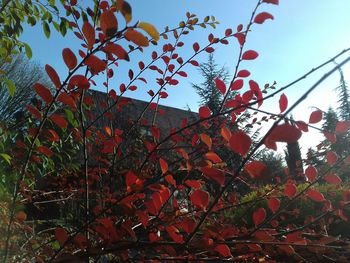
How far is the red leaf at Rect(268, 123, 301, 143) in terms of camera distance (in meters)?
0.81

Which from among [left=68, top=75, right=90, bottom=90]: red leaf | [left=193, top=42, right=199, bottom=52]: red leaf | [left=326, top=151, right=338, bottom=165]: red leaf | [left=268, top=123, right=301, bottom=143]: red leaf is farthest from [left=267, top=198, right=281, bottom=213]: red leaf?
[left=193, top=42, right=199, bottom=52]: red leaf

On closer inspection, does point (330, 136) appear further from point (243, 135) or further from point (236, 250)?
point (243, 135)

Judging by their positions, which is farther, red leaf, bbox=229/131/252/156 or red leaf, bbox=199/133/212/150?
red leaf, bbox=199/133/212/150

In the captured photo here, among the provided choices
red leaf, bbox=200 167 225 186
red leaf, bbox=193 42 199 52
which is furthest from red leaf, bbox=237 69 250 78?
red leaf, bbox=200 167 225 186

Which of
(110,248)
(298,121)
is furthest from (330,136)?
(110,248)

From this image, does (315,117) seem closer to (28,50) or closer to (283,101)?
(283,101)

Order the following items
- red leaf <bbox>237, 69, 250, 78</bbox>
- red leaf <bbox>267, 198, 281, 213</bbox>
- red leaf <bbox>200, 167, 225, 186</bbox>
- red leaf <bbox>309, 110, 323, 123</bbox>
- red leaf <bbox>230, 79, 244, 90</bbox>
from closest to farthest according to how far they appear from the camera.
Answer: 1. red leaf <bbox>200, 167, 225, 186</bbox>
2. red leaf <bbox>309, 110, 323, 123</bbox>
3. red leaf <bbox>267, 198, 281, 213</bbox>
4. red leaf <bbox>230, 79, 244, 90</bbox>
5. red leaf <bbox>237, 69, 250, 78</bbox>

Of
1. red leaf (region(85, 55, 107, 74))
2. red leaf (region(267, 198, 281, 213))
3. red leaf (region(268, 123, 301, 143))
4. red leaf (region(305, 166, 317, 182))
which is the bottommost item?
red leaf (region(267, 198, 281, 213))

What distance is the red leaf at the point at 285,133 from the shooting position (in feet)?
2.64

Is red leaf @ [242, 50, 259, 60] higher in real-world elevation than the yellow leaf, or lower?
higher

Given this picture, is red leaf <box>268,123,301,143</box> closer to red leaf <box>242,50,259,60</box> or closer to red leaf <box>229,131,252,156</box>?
red leaf <box>229,131,252,156</box>

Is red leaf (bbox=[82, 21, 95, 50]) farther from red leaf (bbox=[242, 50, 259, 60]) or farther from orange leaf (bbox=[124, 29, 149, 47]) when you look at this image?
red leaf (bbox=[242, 50, 259, 60])

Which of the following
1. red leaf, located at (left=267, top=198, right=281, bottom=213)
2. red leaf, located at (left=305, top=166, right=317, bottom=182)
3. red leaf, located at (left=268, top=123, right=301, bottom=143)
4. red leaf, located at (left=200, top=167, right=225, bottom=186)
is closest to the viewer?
red leaf, located at (left=268, top=123, right=301, bottom=143)

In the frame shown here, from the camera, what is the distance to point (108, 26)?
Result: 2.86 feet
